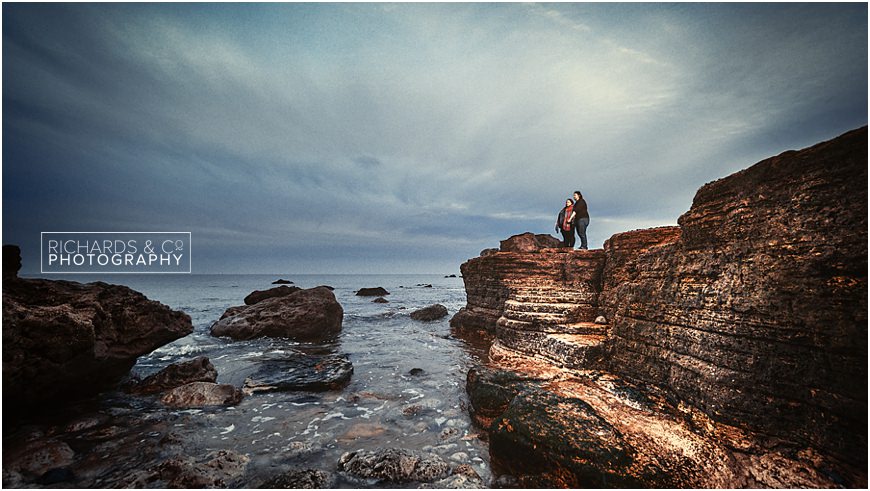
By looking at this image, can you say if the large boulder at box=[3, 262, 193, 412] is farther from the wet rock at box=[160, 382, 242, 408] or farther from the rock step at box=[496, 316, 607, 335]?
the rock step at box=[496, 316, 607, 335]

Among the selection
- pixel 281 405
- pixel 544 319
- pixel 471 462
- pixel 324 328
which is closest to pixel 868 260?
pixel 471 462

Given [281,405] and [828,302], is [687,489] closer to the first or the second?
[828,302]

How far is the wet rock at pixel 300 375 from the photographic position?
27.2 ft

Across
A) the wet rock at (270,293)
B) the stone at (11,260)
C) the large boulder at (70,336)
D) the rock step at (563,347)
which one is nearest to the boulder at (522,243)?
the rock step at (563,347)

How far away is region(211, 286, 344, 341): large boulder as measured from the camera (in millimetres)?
14984

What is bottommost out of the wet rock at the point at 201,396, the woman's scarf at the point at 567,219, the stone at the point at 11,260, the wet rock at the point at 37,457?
the wet rock at the point at 201,396

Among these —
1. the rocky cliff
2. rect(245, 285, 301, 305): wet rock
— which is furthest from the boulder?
rect(245, 285, 301, 305): wet rock

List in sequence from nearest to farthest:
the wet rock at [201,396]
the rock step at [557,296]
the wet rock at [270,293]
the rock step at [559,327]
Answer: the wet rock at [201,396], the rock step at [559,327], the rock step at [557,296], the wet rock at [270,293]

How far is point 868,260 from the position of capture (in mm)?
3609

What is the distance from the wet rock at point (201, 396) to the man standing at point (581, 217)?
12.3 metres

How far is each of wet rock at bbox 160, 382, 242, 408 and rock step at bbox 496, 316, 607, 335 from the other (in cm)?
803

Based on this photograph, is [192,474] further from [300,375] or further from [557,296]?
[557,296]

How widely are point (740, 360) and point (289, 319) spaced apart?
16199 millimetres

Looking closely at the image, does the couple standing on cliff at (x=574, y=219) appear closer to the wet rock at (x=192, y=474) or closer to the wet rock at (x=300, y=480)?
the wet rock at (x=300, y=480)
